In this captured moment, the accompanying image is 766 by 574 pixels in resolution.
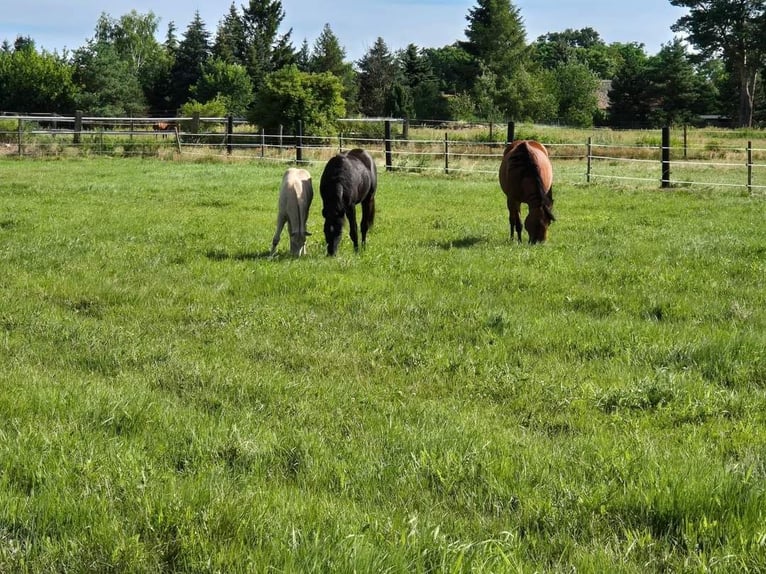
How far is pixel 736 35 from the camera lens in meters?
52.8

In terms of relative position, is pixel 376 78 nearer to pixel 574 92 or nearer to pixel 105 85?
pixel 574 92

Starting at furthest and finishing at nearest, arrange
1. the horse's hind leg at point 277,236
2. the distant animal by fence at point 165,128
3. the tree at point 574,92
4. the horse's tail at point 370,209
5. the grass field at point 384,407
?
the tree at point 574,92, the distant animal by fence at point 165,128, the horse's tail at point 370,209, the horse's hind leg at point 277,236, the grass field at point 384,407

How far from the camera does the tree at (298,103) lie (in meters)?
28.4

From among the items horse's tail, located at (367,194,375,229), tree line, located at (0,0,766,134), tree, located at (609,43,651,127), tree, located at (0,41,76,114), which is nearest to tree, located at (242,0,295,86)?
tree line, located at (0,0,766,134)

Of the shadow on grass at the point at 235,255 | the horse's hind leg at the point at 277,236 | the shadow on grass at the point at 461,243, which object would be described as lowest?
the shadow on grass at the point at 235,255

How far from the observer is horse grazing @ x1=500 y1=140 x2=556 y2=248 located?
9875 mm

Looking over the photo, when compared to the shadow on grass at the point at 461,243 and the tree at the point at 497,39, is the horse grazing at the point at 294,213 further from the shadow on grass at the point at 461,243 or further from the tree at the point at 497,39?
the tree at the point at 497,39

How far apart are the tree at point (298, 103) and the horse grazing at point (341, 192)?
18.8 m

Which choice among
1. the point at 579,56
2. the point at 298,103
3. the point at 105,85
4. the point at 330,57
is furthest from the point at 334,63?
the point at 579,56

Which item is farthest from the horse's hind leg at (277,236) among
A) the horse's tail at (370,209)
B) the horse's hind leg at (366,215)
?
the horse's tail at (370,209)

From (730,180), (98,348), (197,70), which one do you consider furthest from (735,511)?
(197,70)

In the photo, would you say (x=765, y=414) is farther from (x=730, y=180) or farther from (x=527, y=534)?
(x=730, y=180)

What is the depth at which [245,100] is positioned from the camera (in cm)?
5759

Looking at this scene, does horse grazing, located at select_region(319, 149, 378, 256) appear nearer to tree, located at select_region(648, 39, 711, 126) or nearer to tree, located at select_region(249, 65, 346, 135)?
tree, located at select_region(249, 65, 346, 135)
